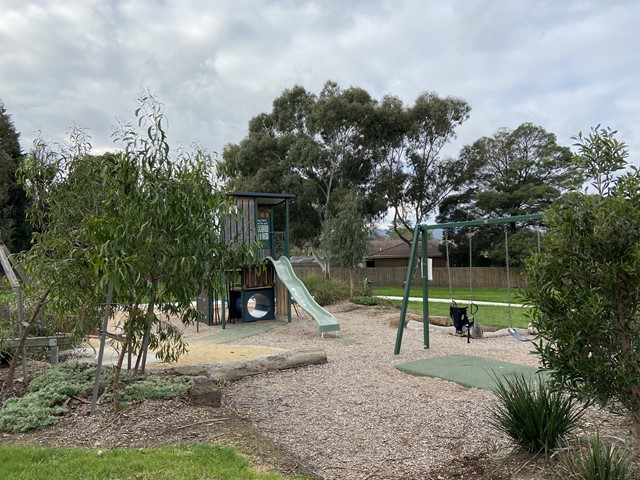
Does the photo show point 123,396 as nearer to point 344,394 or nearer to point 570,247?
point 344,394

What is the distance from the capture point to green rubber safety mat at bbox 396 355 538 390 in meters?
6.20

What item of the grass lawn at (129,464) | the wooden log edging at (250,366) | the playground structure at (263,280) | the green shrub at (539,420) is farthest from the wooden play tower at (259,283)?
the green shrub at (539,420)

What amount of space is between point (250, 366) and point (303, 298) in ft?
19.2

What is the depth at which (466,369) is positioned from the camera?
6891 millimetres

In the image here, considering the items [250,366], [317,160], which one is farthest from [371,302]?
[317,160]

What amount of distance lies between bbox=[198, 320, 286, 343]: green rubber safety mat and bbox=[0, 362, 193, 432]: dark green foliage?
5247 millimetres

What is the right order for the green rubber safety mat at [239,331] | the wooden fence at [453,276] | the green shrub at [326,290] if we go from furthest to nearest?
the wooden fence at [453,276], the green shrub at [326,290], the green rubber safety mat at [239,331]

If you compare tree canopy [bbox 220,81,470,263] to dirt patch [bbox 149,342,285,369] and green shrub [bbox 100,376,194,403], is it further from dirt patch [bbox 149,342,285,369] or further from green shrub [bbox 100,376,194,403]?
green shrub [bbox 100,376,194,403]

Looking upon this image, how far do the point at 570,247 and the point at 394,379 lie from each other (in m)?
3.94

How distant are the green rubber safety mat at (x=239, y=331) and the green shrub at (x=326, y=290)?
12.3ft

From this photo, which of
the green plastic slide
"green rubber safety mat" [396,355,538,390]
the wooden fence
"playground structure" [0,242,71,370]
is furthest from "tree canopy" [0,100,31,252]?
"green rubber safety mat" [396,355,538,390]

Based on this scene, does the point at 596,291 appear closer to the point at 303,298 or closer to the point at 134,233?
the point at 134,233

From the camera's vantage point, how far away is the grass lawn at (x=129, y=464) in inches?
Answer: 131

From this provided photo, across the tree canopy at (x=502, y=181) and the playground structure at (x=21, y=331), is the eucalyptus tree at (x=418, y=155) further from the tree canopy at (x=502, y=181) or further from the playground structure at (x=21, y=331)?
the playground structure at (x=21, y=331)
